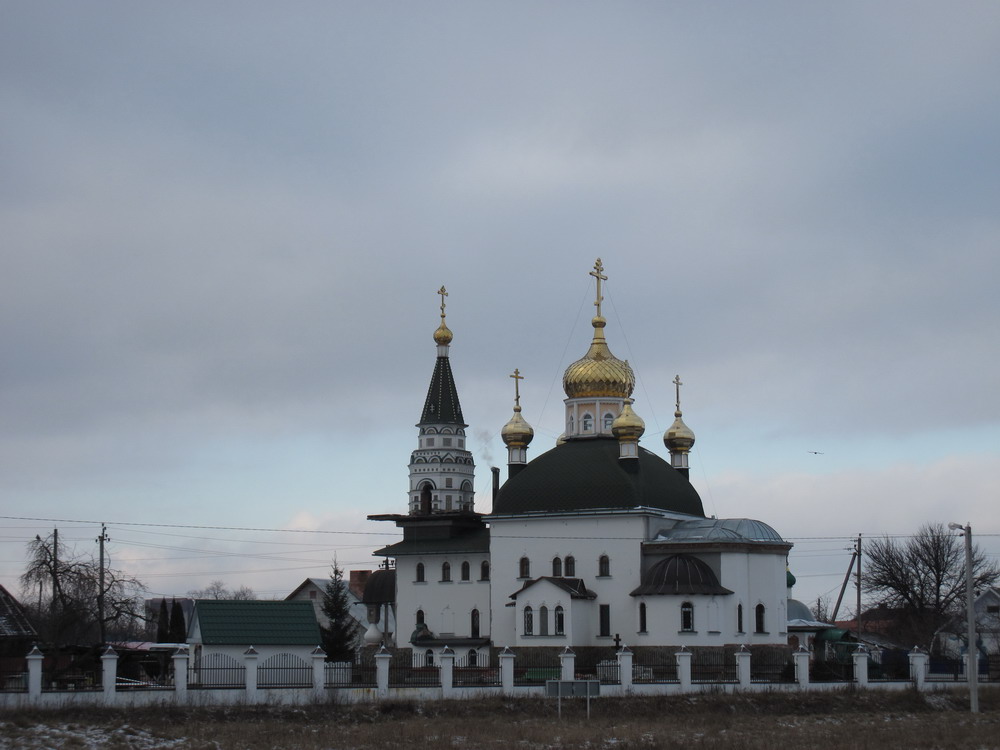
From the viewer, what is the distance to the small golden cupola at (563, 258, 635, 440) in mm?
53594

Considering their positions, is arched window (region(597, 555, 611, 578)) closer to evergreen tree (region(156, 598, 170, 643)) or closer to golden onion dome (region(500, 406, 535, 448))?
golden onion dome (region(500, 406, 535, 448))

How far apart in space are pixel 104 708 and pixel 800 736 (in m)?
15.3

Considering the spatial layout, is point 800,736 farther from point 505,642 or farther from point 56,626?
point 56,626

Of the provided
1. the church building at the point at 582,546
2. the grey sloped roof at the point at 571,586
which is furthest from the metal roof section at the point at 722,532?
the grey sloped roof at the point at 571,586

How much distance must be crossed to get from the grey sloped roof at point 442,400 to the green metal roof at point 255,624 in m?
16.2

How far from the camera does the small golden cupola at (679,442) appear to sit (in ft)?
181

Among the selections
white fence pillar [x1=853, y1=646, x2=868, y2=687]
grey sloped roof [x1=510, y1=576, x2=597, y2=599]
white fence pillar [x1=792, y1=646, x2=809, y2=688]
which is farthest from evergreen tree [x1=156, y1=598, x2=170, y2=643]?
white fence pillar [x1=853, y1=646, x2=868, y2=687]

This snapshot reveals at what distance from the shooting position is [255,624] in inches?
1607

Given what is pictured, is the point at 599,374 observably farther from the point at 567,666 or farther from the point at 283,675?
the point at 283,675

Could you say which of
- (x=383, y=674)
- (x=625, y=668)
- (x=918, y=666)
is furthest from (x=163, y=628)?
(x=918, y=666)

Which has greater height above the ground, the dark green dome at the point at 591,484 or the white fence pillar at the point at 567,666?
the dark green dome at the point at 591,484

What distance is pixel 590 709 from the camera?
35.1 m

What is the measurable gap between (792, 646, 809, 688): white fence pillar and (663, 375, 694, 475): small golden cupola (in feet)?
55.3

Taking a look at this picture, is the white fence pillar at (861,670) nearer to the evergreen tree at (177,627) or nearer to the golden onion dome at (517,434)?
the golden onion dome at (517,434)
